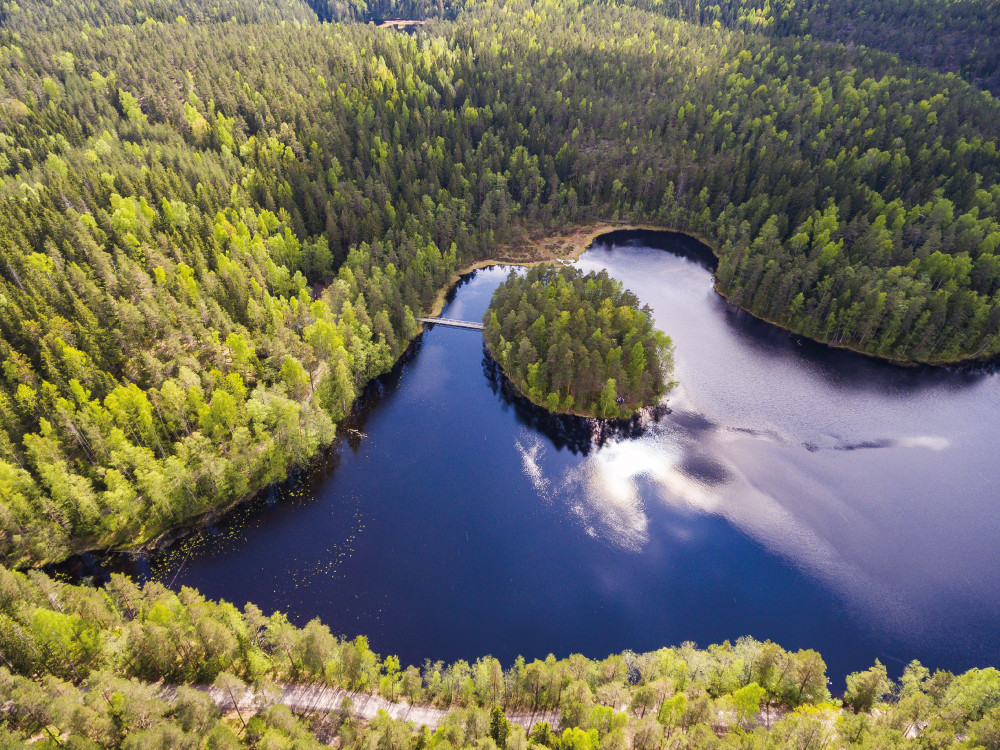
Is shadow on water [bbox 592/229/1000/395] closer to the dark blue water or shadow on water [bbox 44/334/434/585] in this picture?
the dark blue water

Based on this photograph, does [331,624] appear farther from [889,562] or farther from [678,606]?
[889,562]

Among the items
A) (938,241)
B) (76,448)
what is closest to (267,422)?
(76,448)

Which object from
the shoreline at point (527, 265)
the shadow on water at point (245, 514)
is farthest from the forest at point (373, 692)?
the shoreline at point (527, 265)

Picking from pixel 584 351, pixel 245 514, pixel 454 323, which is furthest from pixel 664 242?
pixel 245 514

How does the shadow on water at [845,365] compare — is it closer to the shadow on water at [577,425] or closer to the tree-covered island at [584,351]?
the tree-covered island at [584,351]

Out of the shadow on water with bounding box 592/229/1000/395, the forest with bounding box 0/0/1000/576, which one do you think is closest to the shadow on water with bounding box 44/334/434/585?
the forest with bounding box 0/0/1000/576

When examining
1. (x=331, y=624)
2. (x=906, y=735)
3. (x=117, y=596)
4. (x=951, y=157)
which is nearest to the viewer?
(x=906, y=735)
